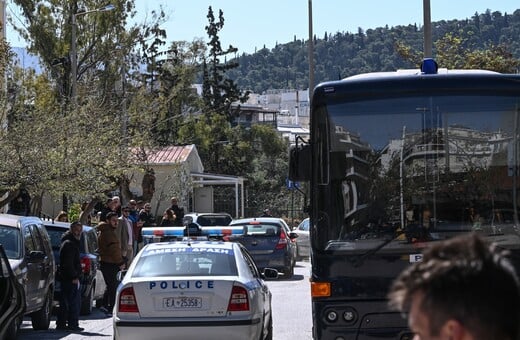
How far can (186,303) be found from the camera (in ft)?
36.0

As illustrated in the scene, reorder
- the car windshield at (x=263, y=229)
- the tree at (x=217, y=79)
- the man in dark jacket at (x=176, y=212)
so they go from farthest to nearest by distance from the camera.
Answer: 1. the tree at (x=217, y=79)
2. the man in dark jacket at (x=176, y=212)
3. the car windshield at (x=263, y=229)

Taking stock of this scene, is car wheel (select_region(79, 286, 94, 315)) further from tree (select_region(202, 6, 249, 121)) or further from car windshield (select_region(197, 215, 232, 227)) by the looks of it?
tree (select_region(202, 6, 249, 121))

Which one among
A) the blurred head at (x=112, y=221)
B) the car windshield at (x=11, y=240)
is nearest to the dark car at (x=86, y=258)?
the blurred head at (x=112, y=221)

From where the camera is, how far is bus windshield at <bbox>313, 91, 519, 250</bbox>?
9.84m

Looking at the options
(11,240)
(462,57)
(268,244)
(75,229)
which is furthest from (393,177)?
(462,57)

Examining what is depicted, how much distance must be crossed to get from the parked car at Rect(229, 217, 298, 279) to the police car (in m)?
12.9

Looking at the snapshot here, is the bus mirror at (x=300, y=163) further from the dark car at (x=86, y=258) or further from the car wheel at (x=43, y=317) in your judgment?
the dark car at (x=86, y=258)

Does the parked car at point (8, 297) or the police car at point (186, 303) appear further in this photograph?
the parked car at point (8, 297)

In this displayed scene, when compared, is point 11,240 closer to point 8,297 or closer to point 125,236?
point 8,297

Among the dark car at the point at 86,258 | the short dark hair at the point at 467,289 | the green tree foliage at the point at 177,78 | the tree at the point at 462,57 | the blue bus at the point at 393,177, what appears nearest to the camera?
the short dark hair at the point at 467,289

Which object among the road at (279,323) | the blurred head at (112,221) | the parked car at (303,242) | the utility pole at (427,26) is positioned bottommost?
the parked car at (303,242)

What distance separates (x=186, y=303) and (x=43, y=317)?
5.02 metres

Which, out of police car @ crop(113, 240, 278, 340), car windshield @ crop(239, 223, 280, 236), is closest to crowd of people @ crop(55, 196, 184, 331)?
car windshield @ crop(239, 223, 280, 236)

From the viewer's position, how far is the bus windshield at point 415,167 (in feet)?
32.3
